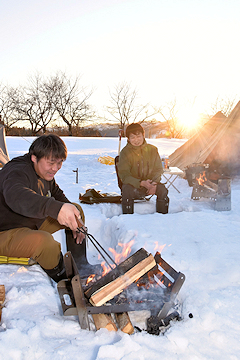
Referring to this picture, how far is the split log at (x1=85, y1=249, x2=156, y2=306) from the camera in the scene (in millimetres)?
1760

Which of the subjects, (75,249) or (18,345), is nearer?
(18,345)

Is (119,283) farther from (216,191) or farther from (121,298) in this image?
(216,191)

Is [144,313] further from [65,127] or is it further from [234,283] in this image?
[65,127]

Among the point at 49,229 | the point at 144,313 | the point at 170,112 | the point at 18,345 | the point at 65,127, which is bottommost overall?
the point at 144,313

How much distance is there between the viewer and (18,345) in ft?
5.00

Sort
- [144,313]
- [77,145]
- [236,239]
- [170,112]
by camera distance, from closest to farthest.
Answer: [144,313], [236,239], [77,145], [170,112]

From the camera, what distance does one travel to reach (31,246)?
7.02ft

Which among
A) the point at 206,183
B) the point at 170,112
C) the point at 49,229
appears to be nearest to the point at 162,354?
the point at 49,229

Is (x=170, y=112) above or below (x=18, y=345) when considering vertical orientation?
above

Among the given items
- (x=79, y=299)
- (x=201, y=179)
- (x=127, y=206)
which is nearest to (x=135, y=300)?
(x=79, y=299)

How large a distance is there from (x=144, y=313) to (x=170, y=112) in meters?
29.1

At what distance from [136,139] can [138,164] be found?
51 cm

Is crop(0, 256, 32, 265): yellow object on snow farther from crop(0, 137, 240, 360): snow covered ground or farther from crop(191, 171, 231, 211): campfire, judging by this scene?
crop(191, 171, 231, 211): campfire

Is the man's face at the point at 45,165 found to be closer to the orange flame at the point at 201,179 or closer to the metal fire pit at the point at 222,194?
the metal fire pit at the point at 222,194
